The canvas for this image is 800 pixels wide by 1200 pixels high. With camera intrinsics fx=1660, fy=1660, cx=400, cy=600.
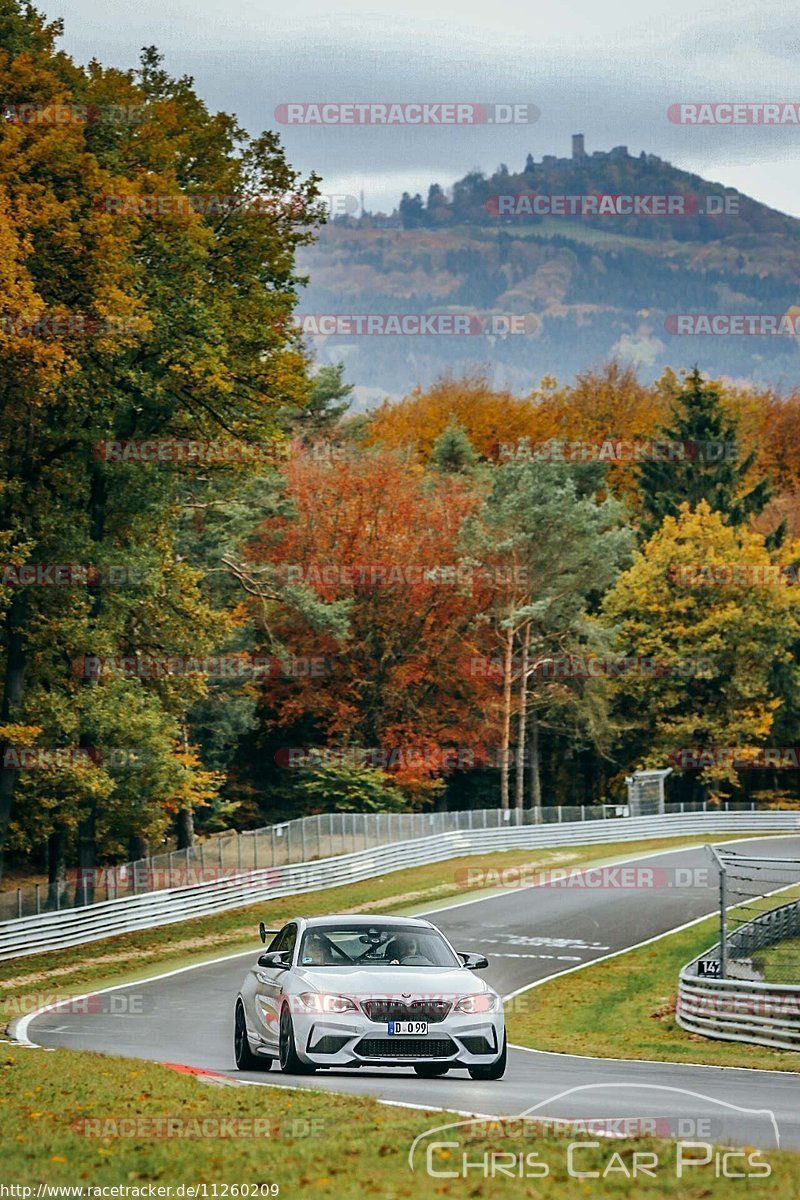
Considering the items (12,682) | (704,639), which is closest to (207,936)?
(12,682)

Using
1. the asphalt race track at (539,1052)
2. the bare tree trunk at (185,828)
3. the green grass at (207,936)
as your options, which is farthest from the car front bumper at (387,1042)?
the bare tree trunk at (185,828)

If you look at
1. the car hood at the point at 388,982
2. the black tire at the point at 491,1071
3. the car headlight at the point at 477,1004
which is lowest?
the black tire at the point at 491,1071

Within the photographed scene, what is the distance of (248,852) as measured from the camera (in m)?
45.2

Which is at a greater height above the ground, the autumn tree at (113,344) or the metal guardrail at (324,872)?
the autumn tree at (113,344)

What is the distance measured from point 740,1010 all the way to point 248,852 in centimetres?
2421

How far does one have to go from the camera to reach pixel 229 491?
40.0m

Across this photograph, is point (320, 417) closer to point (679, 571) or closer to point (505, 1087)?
point (679, 571)

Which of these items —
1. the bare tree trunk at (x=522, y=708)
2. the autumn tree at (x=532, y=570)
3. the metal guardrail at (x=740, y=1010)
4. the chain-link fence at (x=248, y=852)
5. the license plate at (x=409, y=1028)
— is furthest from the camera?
the bare tree trunk at (x=522, y=708)

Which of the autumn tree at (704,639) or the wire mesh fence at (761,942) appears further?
the autumn tree at (704,639)

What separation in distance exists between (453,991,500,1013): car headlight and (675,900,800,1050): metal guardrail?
746 cm

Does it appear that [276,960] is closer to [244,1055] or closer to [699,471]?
[244,1055]

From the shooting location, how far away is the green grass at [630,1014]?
66.6 feet

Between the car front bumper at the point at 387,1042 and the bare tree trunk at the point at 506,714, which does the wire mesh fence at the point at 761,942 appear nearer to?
the car front bumper at the point at 387,1042

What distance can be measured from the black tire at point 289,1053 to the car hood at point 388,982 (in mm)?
393
